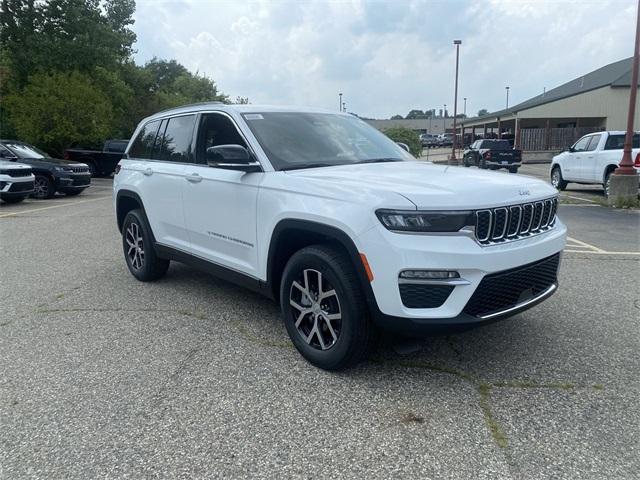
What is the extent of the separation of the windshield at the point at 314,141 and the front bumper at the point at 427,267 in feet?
4.06

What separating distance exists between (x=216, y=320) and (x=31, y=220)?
28.1ft

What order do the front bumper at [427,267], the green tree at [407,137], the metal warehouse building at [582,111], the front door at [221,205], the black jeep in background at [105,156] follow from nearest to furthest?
the front bumper at [427,267], the front door at [221,205], the black jeep in background at [105,156], the metal warehouse building at [582,111], the green tree at [407,137]

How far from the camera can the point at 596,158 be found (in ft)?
46.9

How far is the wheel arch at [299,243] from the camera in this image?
320cm

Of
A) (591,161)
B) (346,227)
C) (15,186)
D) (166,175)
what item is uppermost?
(166,175)

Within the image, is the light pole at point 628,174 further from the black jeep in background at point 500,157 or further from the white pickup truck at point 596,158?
the black jeep in background at point 500,157

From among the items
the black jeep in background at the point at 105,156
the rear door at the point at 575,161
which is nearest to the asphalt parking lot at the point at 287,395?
the rear door at the point at 575,161

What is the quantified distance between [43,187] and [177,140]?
12.6 metres

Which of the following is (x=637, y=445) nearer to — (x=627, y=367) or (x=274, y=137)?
(x=627, y=367)

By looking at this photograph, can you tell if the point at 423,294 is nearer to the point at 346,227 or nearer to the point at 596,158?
the point at 346,227

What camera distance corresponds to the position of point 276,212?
375cm

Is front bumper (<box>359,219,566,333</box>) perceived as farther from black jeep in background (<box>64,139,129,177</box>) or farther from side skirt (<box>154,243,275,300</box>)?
black jeep in background (<box>64,139,129,177</box>)

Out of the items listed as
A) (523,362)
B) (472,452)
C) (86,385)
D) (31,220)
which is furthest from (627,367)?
(31,220)

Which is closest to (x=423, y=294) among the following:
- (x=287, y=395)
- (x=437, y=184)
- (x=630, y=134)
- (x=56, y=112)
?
(x=437, y=184)
